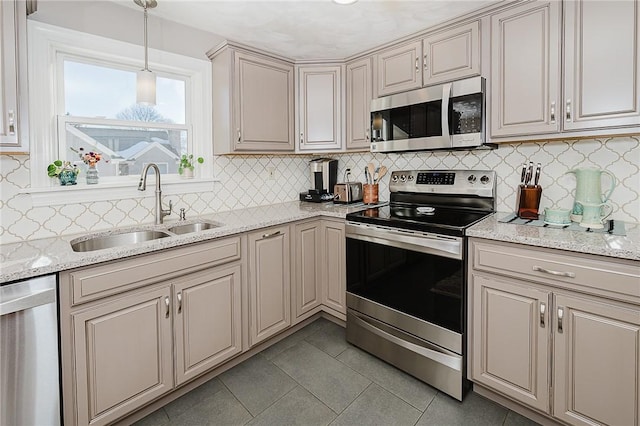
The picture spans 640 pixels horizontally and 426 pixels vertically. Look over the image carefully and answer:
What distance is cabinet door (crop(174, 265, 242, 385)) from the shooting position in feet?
5.83

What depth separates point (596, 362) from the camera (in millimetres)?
1420

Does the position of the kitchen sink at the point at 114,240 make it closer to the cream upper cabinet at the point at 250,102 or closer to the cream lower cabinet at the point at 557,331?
the cream upper cabinet at the point at 250,102

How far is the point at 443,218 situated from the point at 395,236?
1.06ft

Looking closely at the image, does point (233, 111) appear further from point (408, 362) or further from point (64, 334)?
point (408, 362)

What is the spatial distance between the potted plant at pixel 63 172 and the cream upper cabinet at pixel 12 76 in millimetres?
357

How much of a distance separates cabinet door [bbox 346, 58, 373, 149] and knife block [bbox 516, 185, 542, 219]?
116 centimetres

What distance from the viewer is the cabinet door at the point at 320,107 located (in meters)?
2.80

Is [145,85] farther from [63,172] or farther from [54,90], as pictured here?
[63,172]

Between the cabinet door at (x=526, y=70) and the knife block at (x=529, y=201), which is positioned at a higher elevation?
the cabinet door at (x=526, y=70)

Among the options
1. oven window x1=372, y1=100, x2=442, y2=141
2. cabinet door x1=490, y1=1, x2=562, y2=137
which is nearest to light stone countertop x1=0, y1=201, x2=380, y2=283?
oven window x1=372, y1=100, x2=442, y2=141

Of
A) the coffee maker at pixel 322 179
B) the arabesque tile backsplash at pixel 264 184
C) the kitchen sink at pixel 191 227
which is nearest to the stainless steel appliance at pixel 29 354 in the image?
the arabesque tile backsplash at pixel 264 184

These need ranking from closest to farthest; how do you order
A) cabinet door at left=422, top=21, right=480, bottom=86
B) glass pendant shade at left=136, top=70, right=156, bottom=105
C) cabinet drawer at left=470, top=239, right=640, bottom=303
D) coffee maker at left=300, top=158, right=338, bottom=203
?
cabinet drawer at left=470, top=239, right=640, bottom=303 → glass pendant shade at left=136, top=70, right=156, bottom=105 → cabinet door at left=422, top=21, right=480, bottom=86 → coffee maker at left=300, top=158, right=338, bottom=203

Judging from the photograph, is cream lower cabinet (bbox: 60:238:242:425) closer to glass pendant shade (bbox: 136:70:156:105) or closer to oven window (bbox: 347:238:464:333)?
oven window (bbox: 347:238:464:333)

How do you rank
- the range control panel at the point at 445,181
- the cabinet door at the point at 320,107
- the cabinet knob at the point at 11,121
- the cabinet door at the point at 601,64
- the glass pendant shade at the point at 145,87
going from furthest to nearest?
the cabinet door at the point at 320,107, the range control panel at the point at 445,181, the glass pendant shade at the point at 145,87, the cabinet door at the point at 601,64, the cabinet knob at the point at 11,121
